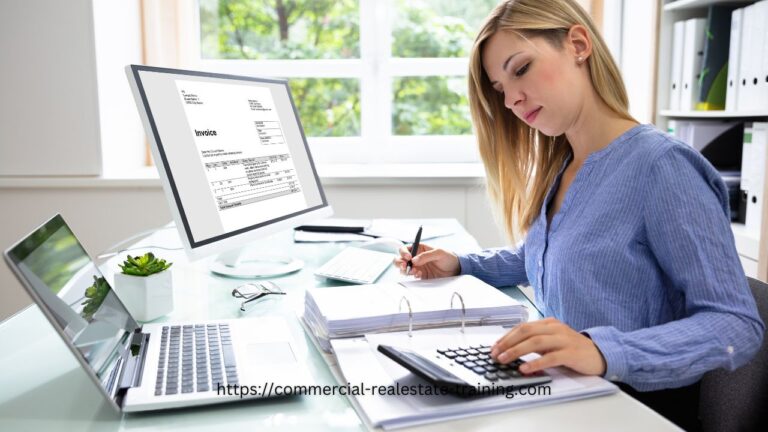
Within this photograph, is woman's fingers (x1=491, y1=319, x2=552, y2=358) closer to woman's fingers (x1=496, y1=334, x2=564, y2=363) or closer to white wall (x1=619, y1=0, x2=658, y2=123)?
woman's fingers (x1=496, y1=334, x2=564, y2=363)

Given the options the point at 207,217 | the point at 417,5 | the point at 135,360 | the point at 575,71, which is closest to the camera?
the point at 135,360

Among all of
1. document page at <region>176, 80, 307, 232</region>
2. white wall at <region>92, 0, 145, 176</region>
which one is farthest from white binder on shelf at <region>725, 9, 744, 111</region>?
white wall at <region>92, 0, 145, 176</region>

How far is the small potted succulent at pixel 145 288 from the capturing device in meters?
1.08

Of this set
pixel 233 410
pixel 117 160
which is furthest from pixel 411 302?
pixel 117 160

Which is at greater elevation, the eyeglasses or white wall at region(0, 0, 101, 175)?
white wall at region(0, 0, 101, 175)

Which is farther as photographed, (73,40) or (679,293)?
(73,40)

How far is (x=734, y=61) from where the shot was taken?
6.64 feet

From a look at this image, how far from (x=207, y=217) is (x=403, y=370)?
58 centimetres

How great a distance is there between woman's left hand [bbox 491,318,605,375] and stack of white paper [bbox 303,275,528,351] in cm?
17

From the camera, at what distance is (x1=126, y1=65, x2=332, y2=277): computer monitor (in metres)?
1.18

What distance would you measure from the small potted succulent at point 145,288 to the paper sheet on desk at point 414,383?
1.16 ft

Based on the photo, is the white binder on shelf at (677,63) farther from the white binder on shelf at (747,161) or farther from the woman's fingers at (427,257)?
the woman's fingers at (427,257)

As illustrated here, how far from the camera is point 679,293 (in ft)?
3.20

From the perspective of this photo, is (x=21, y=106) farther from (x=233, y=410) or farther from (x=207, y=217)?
(x=233, y=410)
